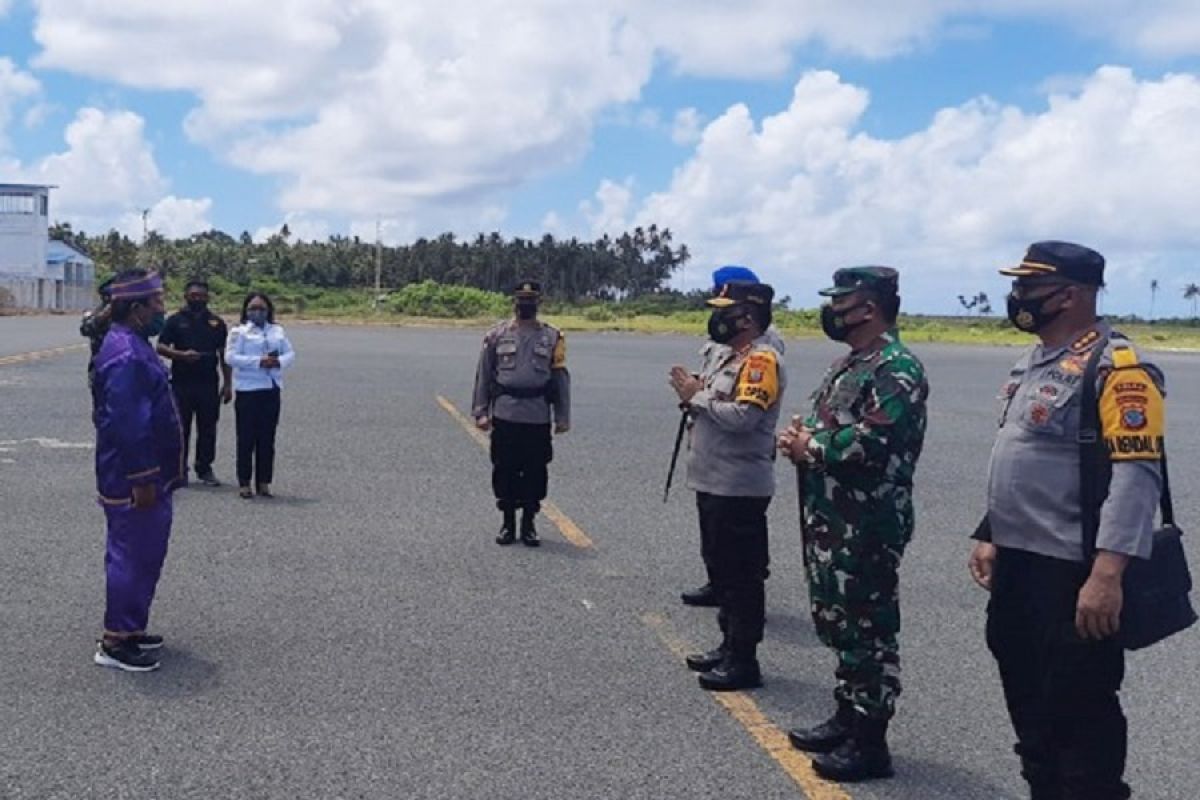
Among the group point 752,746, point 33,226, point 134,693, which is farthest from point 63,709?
point 33,226

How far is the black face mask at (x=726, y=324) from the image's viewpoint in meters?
5.57

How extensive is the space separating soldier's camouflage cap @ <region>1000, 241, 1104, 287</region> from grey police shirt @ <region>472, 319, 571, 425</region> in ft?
16.0

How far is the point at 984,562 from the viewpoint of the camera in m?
4.04

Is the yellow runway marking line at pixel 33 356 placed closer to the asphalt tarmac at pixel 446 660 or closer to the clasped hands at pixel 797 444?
the asphalt tarmac at pixel 446 660

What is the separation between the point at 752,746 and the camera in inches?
185

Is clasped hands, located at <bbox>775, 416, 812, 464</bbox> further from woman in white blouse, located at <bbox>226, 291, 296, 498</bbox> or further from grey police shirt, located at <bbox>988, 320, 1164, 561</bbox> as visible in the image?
woman in white blouse, located at <bbox>226, 291, 296, 498</bbox>

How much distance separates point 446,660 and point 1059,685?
282 centimetres

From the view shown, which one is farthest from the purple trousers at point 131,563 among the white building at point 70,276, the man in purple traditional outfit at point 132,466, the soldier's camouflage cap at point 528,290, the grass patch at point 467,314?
the white building at point 70,276

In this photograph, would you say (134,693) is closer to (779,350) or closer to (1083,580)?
(779,350)

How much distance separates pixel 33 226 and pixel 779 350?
74.6 m

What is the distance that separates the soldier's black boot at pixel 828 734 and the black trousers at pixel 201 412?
717 centimetres

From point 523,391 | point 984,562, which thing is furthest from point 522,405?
point 984,562

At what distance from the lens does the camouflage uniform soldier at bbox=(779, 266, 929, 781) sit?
4398 millimetres

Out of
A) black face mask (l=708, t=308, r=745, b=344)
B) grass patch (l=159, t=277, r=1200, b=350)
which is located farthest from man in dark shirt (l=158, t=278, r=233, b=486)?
grass patch (l=159, t=277, r=1200, b=350)
